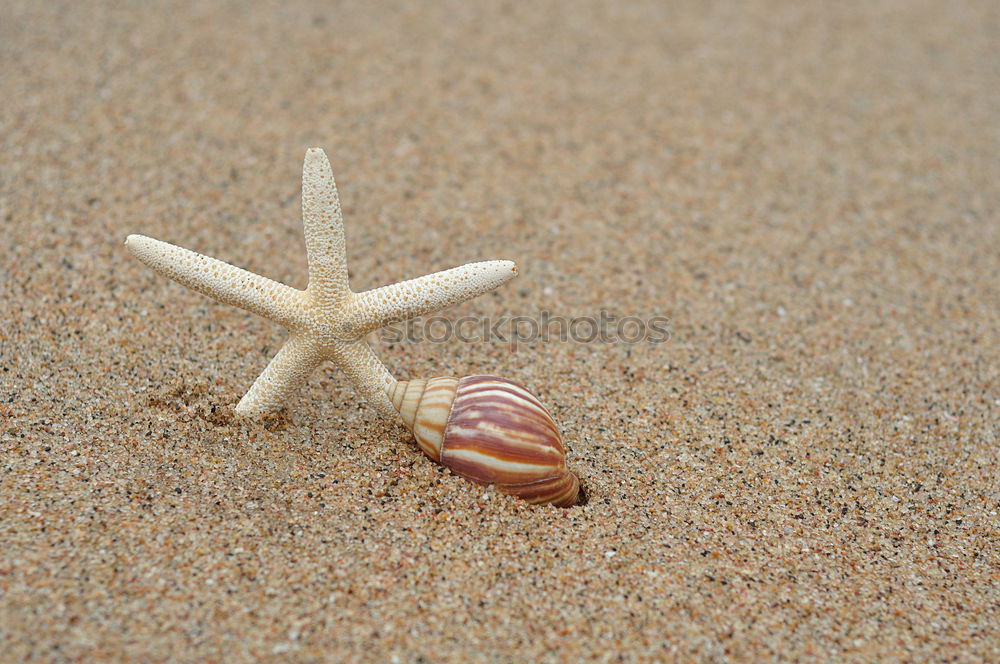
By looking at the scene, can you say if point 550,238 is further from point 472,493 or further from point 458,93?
point 472,493

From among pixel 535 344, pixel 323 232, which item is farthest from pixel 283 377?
pixel 535 344

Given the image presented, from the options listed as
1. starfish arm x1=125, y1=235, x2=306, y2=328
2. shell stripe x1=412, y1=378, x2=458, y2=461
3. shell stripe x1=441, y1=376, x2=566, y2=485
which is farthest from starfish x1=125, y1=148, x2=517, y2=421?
shell stripe x1=441, y1=376, x2=566, y2=485

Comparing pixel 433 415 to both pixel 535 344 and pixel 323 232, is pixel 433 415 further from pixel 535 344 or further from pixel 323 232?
pixel 535 344

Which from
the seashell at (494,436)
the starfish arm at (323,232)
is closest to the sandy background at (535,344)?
the seashell at (494,436)

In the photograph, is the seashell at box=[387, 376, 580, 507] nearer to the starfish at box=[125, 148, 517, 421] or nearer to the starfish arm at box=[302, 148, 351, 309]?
the starfish at box=[125, 148, 517, 421]

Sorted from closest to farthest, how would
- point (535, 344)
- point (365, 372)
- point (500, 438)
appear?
point (500, 438) < point (365, 372) < point (535, 344)

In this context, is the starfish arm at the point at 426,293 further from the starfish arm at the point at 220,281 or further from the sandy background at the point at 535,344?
the sandy background at the point at 535,344
